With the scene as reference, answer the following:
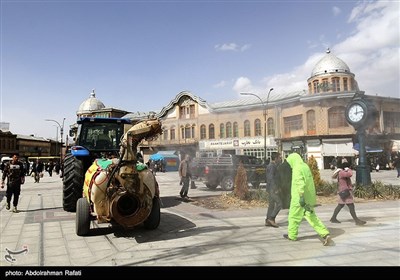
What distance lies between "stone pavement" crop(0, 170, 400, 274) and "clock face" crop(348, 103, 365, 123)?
440cm

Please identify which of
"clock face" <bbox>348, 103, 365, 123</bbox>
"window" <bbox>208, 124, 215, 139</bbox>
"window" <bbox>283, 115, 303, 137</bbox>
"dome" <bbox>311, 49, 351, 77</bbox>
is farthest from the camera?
"dome" <bbox>311, 49, 351, 77</bbox>

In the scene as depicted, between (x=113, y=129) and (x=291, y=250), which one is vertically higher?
(x=113, y=129)

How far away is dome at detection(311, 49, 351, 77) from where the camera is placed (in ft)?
132

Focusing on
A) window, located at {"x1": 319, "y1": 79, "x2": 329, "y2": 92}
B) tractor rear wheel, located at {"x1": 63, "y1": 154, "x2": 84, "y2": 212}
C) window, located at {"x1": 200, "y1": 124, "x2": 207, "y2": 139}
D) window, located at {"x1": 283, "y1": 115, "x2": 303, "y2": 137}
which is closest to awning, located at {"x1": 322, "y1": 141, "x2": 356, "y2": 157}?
window, located at {"x1": 319, "y1": 79, "x2": 329, "y2": 92}

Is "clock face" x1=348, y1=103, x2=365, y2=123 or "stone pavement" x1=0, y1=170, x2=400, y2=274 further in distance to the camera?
"clock face" x1=348, y1=103, x2=365, y2=123

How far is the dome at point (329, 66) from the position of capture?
40.3 m

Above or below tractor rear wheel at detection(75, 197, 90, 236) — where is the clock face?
above

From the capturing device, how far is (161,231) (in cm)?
663

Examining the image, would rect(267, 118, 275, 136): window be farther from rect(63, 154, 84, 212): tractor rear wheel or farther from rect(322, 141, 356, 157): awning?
rect(63, 154, 84, 212): tractor rear wheel
